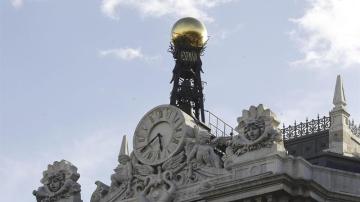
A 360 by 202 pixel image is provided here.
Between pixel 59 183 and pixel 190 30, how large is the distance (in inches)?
545

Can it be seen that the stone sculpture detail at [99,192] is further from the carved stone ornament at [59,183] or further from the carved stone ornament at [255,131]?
the carved stone ornament at [255,131]

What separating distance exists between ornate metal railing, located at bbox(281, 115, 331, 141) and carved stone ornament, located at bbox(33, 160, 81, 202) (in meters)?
12.4

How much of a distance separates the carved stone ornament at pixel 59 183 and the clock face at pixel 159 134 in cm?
531

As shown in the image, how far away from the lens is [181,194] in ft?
199

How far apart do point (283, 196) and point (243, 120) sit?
15.9 ft

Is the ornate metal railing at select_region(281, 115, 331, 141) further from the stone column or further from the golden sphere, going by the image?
the golden sphere

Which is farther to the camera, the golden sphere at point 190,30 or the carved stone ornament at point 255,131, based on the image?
the golden sphere at point 190,30

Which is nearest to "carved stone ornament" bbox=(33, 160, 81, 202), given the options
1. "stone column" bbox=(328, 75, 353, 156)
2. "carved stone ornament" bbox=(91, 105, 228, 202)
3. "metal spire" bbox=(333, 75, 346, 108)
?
"carved stone ornament" bbox=(91, 105, 228, 202)

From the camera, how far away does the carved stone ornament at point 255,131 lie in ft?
187

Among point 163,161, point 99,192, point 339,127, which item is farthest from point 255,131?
point 99,192

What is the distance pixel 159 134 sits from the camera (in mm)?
63094

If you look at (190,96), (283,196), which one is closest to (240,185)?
(283,196)

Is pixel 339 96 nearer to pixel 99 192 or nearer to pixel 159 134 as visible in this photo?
pixel 159 134

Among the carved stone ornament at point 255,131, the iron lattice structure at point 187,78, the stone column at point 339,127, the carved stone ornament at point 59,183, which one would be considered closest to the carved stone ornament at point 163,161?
the carved stone ornament at point 255,131
